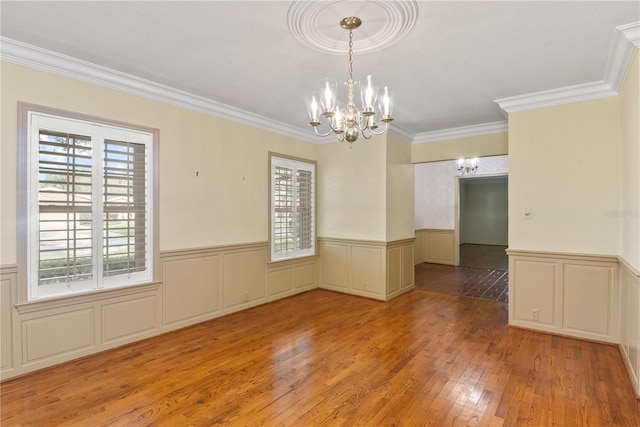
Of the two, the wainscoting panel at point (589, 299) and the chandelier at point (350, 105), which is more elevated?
the chandelier at point (350, 105)

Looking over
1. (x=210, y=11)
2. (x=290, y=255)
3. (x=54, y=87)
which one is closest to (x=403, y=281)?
(x=290, y=255)

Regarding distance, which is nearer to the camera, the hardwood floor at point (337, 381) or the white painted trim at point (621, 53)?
the hardwood floor at point (337, 381)

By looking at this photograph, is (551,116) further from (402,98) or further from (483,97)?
(402,98)

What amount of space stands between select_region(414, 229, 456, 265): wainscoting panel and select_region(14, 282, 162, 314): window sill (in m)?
7.00

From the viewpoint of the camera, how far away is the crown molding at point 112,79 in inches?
109

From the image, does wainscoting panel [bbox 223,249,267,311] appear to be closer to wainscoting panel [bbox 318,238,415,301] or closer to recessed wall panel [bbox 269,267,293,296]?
recessed wall panel [bbox 269,267,293,296]

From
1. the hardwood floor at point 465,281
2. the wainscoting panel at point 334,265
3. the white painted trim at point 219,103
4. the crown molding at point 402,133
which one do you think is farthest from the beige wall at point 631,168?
the wainscoting panel at point 334,265

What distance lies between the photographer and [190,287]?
13.4ft

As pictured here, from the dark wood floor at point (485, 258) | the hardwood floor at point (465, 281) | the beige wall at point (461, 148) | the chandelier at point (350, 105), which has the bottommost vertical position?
the hardwood floor at point (465, 281)

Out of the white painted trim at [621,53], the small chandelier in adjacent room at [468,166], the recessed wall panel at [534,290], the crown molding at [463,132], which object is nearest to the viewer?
the white painted trim at [621,53]

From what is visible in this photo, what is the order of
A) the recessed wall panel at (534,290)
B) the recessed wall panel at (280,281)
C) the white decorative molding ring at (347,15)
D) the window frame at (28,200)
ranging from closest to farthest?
the white decorative molding ring at (347,15) → the window frame at (28,200) → the recessed wall panel at (534,290) → the recessed wall panel at (280,281)

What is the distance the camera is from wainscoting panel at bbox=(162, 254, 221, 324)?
3.87 m

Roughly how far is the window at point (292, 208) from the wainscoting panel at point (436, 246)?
4.27m

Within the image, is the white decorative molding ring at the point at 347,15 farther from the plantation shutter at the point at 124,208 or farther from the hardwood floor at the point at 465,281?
the hardwood floor at the point at 465,281
